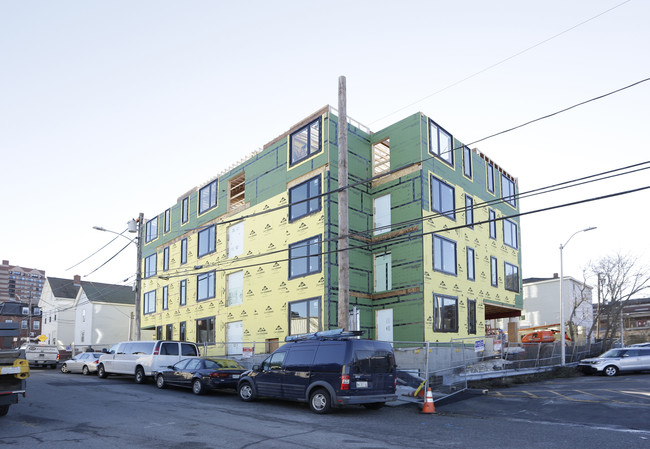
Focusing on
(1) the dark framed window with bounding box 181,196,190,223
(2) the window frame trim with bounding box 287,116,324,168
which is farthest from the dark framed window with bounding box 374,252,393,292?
(1) the dark framed window with bounding box 181,196,190,223

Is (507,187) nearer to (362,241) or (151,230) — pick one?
(362,241)

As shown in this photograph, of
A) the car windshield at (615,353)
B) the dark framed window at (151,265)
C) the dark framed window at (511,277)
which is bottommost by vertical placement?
the car windshield at (615,353)

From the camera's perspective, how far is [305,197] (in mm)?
25828

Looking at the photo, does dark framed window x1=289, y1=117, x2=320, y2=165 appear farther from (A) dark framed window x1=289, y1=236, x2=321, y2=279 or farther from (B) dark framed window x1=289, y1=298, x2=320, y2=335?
(B) dark framed window x1=289, y1=298, x2=320, y2=335

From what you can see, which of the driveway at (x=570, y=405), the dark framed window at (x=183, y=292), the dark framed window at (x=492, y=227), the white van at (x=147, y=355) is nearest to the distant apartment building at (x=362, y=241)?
the dark framed window at (x=492, y=227)

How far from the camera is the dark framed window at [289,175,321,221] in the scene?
25.1 meters

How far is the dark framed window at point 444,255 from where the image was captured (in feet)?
81.2

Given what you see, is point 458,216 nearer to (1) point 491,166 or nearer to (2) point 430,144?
(2) point 430,144

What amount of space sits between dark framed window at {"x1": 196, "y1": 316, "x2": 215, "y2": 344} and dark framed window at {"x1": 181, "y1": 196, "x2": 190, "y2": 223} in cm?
741

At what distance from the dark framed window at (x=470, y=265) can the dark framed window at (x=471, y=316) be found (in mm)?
1266

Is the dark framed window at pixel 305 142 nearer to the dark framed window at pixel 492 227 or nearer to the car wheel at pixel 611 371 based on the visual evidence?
the dark framed window at pixel 492 227

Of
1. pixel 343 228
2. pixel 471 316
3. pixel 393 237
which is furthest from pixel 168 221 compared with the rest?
pixel 343 228

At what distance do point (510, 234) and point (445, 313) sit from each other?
12083 millimetres

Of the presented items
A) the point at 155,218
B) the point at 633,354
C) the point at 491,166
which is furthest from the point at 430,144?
the point at 155,218
